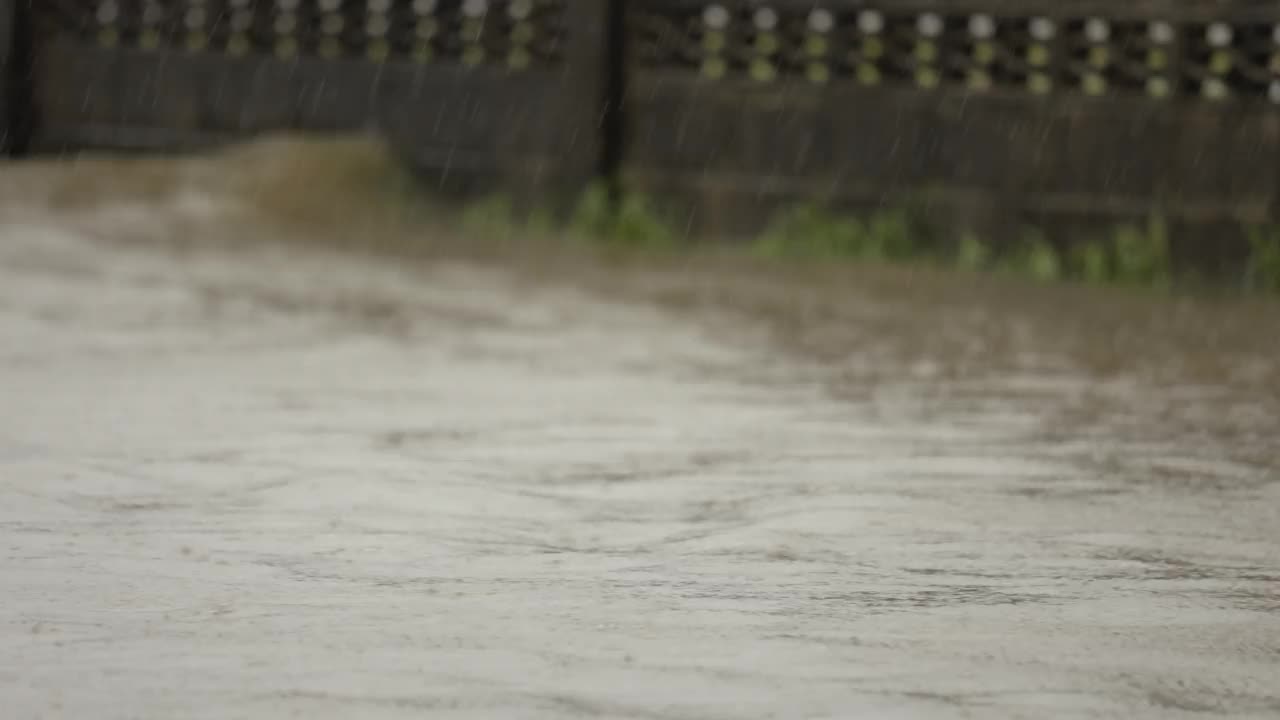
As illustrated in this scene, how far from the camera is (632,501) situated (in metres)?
6.29

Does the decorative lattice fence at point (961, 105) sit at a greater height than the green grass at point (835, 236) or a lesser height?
greater

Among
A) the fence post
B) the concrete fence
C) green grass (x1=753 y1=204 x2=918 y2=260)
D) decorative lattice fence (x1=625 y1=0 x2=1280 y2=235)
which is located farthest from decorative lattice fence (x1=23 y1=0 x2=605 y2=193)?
green grass (x1=753 y1=204 x2=918 y2=260)

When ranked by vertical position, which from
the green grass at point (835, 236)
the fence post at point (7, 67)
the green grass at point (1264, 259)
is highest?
the green grass at point (1264, 259)

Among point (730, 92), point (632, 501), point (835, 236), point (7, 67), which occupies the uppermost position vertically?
point (632, 501)

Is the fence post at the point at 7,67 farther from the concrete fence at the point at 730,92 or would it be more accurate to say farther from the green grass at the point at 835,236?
the green grass at the point at 835,236

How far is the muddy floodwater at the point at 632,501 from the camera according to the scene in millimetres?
4438

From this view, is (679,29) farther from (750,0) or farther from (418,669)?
(418,669)

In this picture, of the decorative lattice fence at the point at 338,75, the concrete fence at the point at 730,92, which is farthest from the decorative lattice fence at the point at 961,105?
the decorative lattice fence at the point at 338,75

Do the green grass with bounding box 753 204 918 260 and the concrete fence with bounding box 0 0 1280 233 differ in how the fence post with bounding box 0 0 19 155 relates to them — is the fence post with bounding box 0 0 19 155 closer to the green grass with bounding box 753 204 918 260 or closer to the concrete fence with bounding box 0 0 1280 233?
the concrete fence with bounding box 0 0 1280 233

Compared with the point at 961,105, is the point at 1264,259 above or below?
below

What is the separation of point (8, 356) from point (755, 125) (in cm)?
531

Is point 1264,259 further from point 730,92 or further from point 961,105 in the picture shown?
point 730,92

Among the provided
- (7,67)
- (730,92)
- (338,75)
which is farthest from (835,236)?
(7,67)

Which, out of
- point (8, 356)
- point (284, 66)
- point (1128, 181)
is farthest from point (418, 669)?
point (284, 66)
